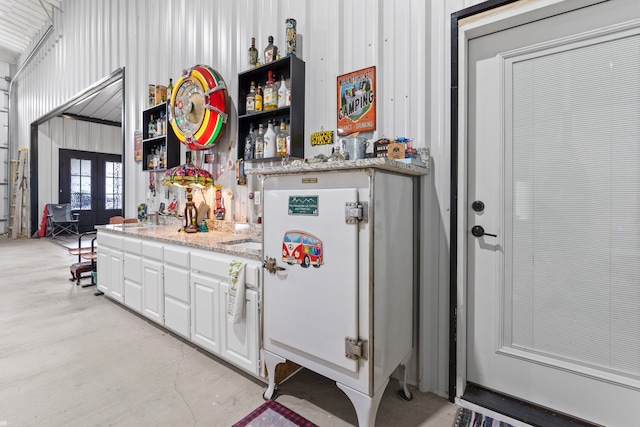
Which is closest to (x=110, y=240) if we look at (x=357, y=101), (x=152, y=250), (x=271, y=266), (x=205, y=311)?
(x=152, y=250)

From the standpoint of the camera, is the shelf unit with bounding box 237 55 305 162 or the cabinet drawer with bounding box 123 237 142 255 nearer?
the shelf unit with bounding box 237 55 305 162

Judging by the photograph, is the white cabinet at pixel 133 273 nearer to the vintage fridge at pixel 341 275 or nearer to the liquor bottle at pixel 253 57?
the vintage fridge at pixel 341 275

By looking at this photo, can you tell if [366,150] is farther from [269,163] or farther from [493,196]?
[269,163]

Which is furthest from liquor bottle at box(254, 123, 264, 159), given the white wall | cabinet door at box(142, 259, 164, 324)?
cabinet door at box(142, 259, 164, 324)

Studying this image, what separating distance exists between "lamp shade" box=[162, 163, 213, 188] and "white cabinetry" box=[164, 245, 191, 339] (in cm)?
68

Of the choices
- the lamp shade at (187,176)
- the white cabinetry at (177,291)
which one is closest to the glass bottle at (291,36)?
the lamp shade at (187,176)

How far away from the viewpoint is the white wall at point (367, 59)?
1.83 m

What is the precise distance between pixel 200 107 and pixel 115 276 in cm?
195

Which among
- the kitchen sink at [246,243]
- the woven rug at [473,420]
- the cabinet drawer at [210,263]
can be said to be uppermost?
the kitchen sink at [246,243]

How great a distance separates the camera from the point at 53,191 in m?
8.34

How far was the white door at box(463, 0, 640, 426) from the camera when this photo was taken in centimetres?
146

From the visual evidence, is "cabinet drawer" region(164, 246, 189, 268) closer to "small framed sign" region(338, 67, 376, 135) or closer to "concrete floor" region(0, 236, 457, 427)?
"concrete floor" region(0, 236, 457, 427)

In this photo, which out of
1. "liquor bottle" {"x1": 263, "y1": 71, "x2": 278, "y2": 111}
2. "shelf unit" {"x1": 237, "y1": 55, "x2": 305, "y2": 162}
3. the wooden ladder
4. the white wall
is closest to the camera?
the white wall

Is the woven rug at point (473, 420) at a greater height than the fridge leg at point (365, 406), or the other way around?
the fridge leg at point (365, 406)
